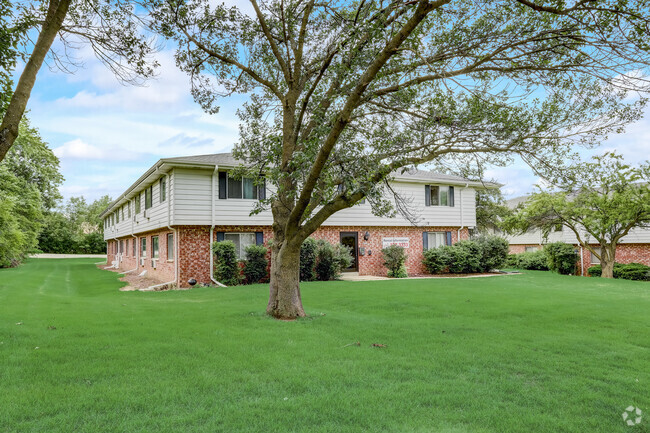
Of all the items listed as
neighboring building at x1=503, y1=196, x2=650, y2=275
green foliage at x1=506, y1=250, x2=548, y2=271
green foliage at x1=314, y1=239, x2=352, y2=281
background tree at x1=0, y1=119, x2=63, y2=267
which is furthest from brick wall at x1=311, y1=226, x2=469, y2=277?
background tree at x1=0, y1=119, x2=63, y2=267

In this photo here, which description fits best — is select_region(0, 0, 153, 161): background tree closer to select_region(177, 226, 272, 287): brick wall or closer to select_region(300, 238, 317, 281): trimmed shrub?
select_region(177, 226, 272, 287): brick wall

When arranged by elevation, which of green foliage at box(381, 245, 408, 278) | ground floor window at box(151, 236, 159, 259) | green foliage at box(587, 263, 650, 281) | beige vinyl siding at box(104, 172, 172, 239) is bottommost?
green foliage at box(587, 263, 650, 281)

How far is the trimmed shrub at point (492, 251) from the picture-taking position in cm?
2116

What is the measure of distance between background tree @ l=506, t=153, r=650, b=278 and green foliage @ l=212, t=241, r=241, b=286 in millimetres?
13219

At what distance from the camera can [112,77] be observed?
692 cm

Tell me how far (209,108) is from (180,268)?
839 cm

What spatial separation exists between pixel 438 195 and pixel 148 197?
14.3 metres

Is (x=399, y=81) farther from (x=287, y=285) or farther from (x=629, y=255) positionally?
(x=629, y=255)

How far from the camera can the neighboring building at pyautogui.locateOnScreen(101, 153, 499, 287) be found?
15.9 meters

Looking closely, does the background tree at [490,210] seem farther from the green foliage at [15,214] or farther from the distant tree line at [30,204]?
the distant tree line at [30,204]

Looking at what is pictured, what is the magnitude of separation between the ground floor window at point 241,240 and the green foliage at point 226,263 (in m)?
1.00

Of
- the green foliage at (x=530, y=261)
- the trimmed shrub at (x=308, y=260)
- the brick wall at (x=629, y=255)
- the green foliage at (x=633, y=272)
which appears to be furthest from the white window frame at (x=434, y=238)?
the brick wall at (x=629, y=255)

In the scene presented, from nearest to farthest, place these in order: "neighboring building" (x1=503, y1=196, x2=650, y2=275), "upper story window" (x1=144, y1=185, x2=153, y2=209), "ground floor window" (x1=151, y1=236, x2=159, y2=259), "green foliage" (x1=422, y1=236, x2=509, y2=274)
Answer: "upper story window" (x1=144, y1=185, x2=153, y2=209)
"ground floor window" (x1=151, y1=236, x2=159, y2=259)
"green foliage" (x1=422, y1=236, x2=509, y2=274)
"neighboring building" (x1=503, y1=196, x2=650, y2=275)

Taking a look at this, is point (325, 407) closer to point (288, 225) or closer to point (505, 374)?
point (505, 374)
